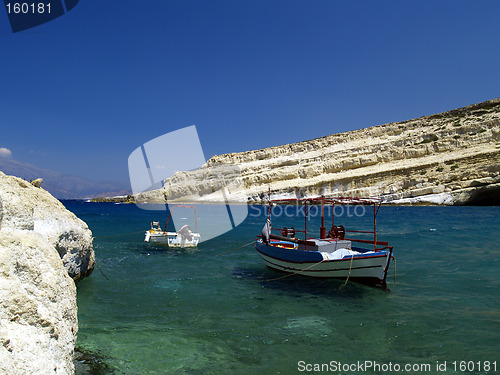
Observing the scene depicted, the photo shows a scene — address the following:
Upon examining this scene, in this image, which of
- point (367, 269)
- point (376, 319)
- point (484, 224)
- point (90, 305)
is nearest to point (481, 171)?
point (484, 224)

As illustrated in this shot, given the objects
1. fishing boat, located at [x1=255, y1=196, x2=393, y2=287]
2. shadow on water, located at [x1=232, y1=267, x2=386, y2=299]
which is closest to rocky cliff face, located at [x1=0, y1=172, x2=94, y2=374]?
fishing boat, located at [x1=255, y1=196, x2=393, y2=287]

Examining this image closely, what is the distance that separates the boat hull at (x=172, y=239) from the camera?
2062cm

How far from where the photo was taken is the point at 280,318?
8.45 meters

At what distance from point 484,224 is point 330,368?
90.4 feet

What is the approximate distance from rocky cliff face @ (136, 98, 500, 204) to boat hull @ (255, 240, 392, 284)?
45706 mm

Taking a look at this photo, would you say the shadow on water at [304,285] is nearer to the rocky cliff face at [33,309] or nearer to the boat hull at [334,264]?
the boat hull at [334,264]

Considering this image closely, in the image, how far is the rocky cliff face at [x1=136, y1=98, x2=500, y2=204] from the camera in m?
51.6

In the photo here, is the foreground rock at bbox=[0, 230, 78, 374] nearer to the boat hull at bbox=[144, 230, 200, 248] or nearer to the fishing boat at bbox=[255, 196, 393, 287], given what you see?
the fishing boat at bbox=[255, 196, 393, 287]

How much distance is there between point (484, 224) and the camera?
27.0 metres

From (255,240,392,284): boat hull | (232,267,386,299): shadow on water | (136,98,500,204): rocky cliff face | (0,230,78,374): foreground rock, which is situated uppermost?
(136,98,500,204): rocky cliff face

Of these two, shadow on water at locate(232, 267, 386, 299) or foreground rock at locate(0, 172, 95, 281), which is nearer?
foreground rock at locate(0, 172, 95, 281)

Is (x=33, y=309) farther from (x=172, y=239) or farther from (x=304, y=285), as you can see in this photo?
(x=172, y=239)

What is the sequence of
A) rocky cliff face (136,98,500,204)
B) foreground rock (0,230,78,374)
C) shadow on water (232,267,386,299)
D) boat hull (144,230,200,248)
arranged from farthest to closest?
rocky cliff face (136,98,500,204) < boat hull (144,230,200,248) < shadow on water (232,267,386,299) < foreground rock (0,230,78,374)

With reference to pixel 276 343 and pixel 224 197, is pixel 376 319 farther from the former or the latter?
pixel 224 197
